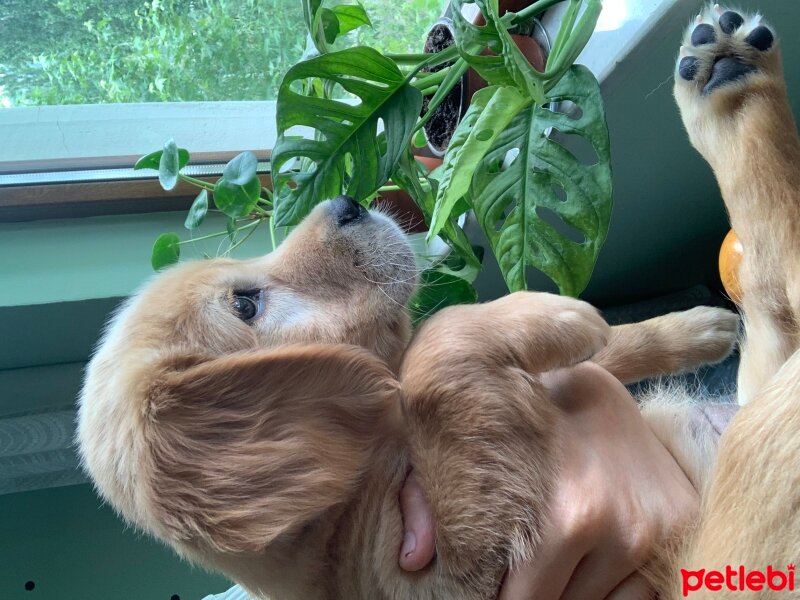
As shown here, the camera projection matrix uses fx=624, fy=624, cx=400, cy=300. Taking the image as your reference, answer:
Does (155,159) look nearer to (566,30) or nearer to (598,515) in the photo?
(566,30)

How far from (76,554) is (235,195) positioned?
3.79 feet

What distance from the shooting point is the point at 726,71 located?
85 cm

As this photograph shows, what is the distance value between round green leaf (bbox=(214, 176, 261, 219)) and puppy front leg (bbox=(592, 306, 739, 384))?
66cm

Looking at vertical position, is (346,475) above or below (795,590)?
below

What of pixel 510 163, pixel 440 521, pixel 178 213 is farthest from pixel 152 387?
pixel 178 213


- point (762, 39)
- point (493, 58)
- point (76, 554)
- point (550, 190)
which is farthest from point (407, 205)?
point (76, 554)

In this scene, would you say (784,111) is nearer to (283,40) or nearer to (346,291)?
(346,291)

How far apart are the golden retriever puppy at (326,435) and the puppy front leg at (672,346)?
0.65 ft

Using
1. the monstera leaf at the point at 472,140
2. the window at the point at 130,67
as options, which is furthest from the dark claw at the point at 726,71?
the window at the point at 130,67

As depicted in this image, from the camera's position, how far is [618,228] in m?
1.40

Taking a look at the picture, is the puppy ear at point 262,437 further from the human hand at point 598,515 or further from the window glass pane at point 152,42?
the window glass pane at point 152,42

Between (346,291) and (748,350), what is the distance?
587 mm

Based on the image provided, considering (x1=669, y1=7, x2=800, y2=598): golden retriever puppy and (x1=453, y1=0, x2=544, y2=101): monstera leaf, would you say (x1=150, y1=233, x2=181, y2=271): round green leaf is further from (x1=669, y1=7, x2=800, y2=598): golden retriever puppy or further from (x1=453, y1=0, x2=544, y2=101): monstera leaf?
(x1=669, y1=7, x2=800, y2=598): golden retriever puppy

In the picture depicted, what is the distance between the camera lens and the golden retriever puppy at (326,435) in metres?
0.65
